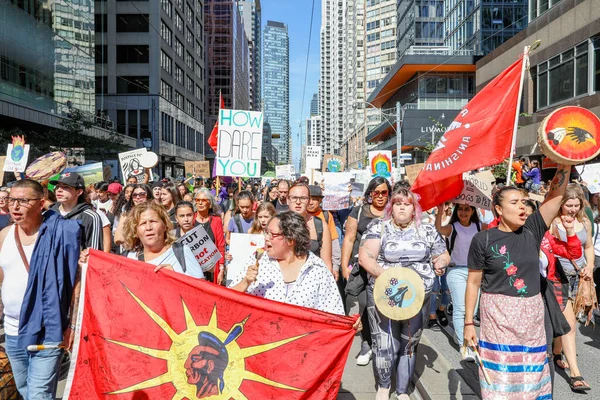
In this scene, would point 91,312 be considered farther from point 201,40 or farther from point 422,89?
point 201,40

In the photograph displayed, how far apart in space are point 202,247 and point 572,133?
141 inches

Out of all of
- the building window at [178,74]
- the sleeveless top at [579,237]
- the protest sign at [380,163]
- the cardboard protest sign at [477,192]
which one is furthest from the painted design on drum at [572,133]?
the building window at [178,74]

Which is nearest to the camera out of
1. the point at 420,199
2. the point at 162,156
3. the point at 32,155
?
the point at 420,199

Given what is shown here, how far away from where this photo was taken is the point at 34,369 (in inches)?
134

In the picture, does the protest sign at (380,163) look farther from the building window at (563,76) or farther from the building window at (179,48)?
the building window at (179,48)

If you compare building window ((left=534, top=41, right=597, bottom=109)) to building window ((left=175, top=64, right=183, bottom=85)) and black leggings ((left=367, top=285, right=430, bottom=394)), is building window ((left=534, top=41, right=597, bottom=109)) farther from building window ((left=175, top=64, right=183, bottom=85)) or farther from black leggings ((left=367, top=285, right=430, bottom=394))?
building window ((left=175, top=64, right=183, bottom=85))

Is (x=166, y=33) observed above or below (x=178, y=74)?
above

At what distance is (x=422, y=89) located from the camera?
48531 millimetres

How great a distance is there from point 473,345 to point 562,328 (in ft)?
2.21

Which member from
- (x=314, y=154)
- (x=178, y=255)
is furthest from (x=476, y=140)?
(x=314, y=154)

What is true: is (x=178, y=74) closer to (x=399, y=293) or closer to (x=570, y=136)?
(x=399, y=293)

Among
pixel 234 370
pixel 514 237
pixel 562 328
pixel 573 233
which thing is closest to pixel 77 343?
pixel 234 370

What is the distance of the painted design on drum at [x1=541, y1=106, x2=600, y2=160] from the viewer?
11.3 ft

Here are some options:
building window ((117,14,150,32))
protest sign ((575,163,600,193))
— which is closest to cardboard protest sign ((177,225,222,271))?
protest sign ((575,163,600,193))
